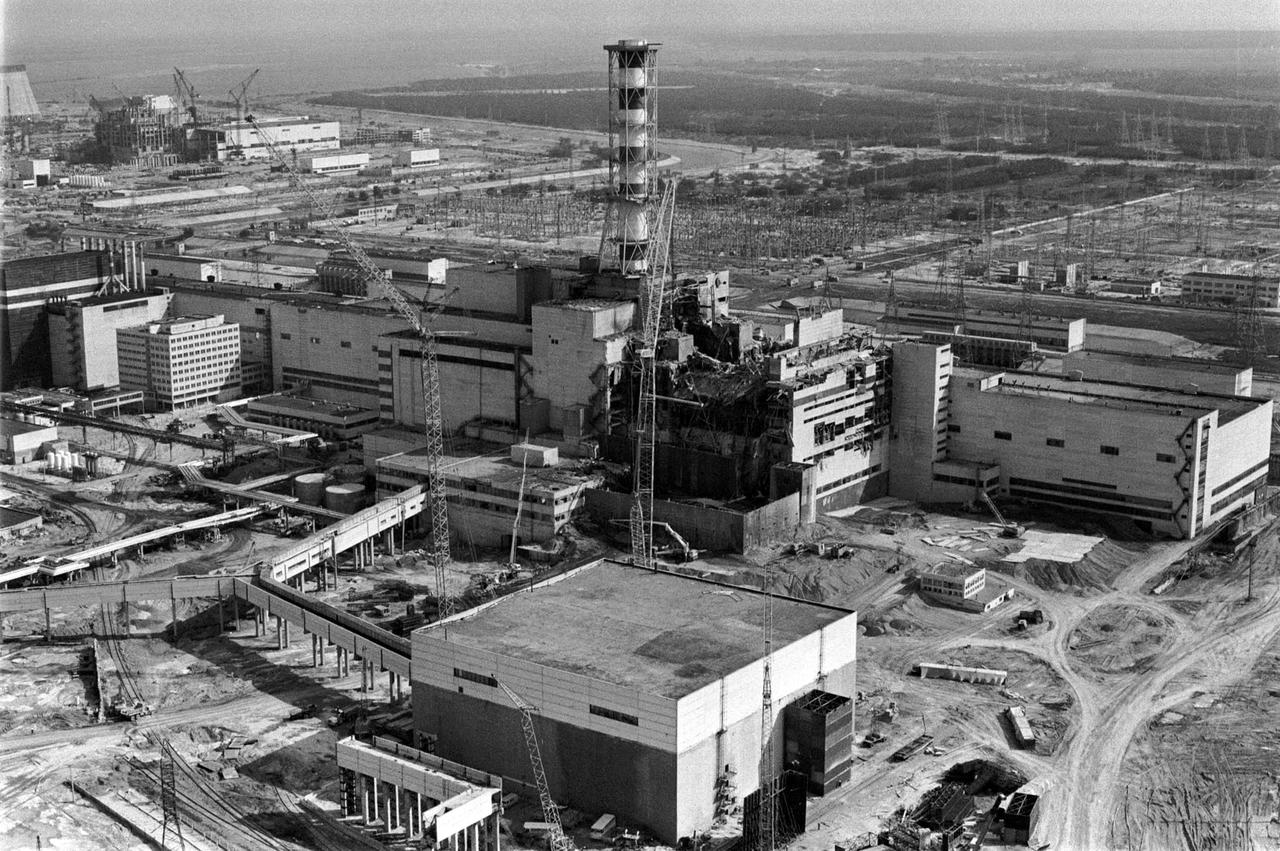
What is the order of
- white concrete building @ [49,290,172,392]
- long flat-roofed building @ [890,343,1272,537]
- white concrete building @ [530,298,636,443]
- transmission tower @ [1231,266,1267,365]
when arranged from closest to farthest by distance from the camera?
long flat-roofed building @ [890,343,1272,537]
white concrete building @ [530,298,636,443]
white concrete building @ [49,290,172,392]
transmission tower @ [1231,266,1267,365]

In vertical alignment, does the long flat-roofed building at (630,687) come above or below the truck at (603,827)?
above

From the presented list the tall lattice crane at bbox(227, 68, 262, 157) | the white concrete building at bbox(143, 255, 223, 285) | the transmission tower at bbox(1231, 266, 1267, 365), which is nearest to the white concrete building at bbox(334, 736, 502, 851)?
the white concrete building at bbox(143, 255, 223, 285)

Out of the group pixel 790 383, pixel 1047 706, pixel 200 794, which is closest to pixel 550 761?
pixel 200 794

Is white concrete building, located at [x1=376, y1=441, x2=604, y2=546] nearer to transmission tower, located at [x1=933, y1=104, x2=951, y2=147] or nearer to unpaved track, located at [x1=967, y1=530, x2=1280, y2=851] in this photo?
unpaved track, located at [x1=967, y1=530, x2=1280, y2=851]

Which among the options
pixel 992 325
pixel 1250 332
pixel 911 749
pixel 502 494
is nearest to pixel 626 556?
pixel 502 494

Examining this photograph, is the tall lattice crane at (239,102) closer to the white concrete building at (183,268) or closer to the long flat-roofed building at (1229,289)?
the white concrete building at (183,268)

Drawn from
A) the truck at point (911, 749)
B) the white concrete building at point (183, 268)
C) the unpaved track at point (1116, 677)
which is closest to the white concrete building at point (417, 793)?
the truck at point (911, 749)
